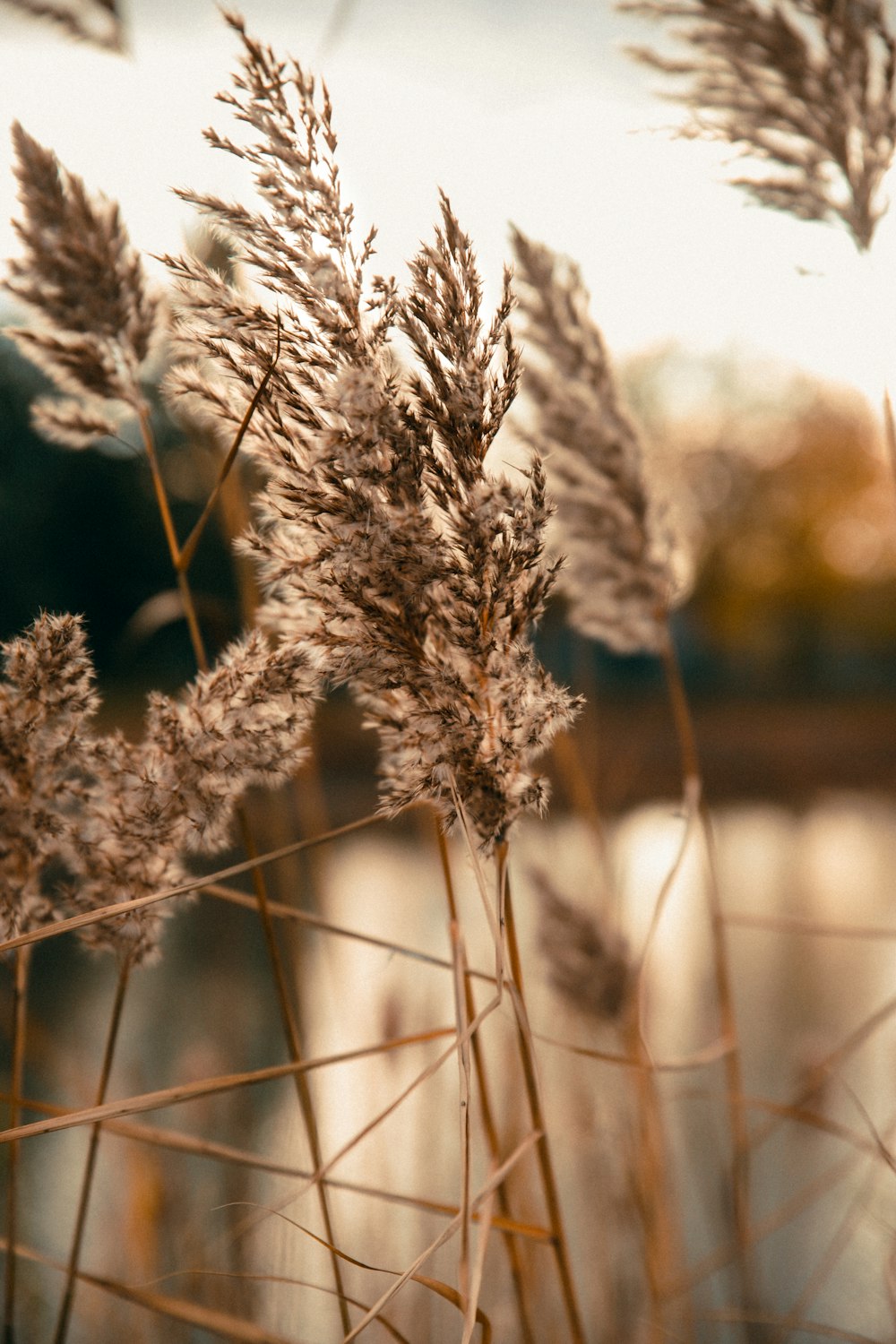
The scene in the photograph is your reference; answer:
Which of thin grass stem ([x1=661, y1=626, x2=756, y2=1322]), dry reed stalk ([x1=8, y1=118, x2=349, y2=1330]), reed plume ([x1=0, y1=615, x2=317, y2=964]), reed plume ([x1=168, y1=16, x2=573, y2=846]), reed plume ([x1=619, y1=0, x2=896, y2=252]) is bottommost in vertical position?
thin grass stem ([x1=661, y1=626, x2=756, y2=1322])

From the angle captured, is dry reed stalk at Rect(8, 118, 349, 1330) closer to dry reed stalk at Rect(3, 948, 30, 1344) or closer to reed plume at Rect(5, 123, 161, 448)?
reed plume at Rect(5, 123, 161, 448)

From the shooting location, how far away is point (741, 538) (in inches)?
353

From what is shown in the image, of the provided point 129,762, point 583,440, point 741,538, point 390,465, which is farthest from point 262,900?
point 741,538

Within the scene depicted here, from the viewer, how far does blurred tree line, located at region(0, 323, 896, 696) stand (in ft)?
7.41

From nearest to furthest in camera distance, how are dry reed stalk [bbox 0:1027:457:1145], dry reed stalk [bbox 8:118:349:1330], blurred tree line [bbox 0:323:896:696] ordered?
dry reed stalk [bbox 0:1027:457:1145]
dry reed stalk [bbox 8:118:349:1330]
blurred tree line [bbox 0:323:896:696]

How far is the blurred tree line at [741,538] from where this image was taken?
2258 mm

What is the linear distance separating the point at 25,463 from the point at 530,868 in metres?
1.23

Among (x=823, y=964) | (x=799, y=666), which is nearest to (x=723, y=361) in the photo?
(x=799, y=666)

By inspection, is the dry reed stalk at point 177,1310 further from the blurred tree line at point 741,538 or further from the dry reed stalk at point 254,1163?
the blurred tree line at point 741,538

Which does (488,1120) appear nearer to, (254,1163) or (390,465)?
(254,1163)

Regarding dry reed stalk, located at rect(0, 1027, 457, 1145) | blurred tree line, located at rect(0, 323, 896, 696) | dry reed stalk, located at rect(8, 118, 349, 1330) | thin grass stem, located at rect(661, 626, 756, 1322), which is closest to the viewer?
dry reed stalk, located at rect(0, 1027, 457, 1145)

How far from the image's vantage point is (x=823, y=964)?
15.0 feet

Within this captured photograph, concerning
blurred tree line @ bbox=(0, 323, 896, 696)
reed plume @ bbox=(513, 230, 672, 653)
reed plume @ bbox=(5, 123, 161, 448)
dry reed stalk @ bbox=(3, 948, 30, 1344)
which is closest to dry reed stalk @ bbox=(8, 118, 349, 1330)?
reed plume @ bbox=(5, 123, 161, 448)

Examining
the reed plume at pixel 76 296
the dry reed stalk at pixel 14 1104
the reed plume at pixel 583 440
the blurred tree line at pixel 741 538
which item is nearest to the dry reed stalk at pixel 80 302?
the reed plume at pixel 76 296
